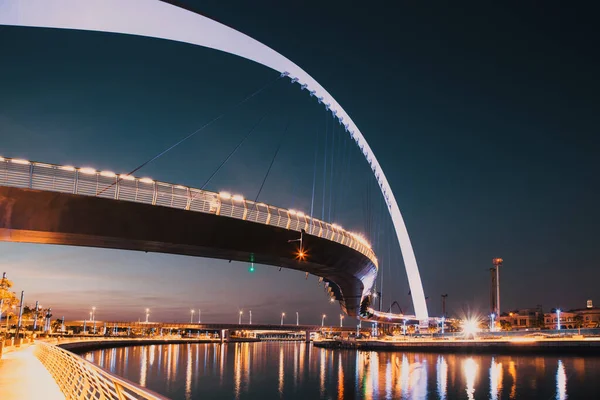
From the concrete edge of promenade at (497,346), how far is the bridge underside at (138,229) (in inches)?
1817

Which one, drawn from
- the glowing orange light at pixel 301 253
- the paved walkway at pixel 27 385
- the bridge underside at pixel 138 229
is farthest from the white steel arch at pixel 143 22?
the glowing orange light at pixel 301 253

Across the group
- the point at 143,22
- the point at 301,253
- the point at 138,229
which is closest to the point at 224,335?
the point at 301,253

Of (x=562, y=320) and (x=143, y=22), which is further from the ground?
(x=143, y=22)

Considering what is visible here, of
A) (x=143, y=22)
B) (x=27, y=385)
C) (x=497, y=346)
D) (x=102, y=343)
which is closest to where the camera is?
(x=27, y=385)

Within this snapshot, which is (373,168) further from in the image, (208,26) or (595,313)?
(595,313)

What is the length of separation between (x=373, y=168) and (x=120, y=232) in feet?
152

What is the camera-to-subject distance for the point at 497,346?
8088 centimetres

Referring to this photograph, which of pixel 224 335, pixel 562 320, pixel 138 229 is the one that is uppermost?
pixel 138 229

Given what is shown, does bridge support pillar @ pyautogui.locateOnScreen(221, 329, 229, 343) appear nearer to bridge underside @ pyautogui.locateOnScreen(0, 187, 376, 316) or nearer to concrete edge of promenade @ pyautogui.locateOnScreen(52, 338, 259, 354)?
concrete edge of promenade @ pyautogui.locateOnScreen(52, 338, 259, 354)

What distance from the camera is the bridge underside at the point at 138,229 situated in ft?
95.0

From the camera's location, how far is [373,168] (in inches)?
2884

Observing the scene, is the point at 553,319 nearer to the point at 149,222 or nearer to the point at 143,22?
the point at 149,222

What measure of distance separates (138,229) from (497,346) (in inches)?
2604

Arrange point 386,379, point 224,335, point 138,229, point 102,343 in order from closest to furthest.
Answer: point 138,229, point 386,379, point 102,343, point 224,335
